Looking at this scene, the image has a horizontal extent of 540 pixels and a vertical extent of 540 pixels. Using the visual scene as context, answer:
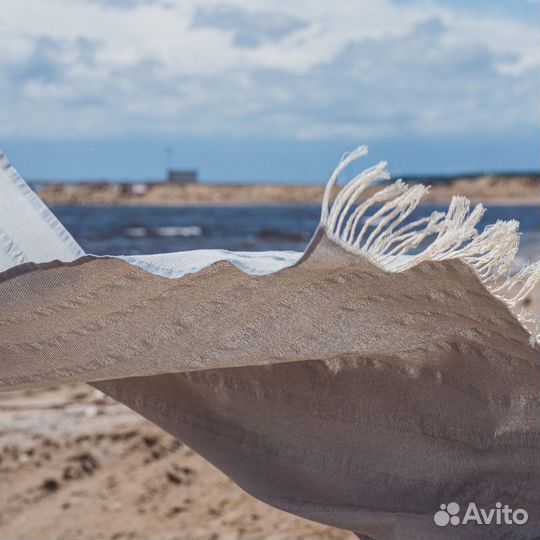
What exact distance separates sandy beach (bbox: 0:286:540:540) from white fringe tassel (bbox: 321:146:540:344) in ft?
3.31

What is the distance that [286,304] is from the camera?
1.61 m

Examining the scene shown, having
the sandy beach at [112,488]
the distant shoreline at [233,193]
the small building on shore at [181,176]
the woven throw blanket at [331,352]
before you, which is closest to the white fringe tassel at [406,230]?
the woven throw blanket at [331,352]

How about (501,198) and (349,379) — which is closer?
(349,379)

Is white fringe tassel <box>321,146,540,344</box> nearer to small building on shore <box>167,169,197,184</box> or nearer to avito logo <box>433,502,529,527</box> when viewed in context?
avito logo <box>433,502,529,527</box>

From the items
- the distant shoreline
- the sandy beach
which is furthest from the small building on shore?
the sandy beach

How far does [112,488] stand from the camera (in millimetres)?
3666

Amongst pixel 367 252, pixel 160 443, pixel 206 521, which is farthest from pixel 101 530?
pixel 367 252

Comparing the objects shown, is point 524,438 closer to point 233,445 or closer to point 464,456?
point 464,456

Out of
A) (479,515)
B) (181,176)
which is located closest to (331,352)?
Answer: (479,515)

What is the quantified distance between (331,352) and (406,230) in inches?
10.7

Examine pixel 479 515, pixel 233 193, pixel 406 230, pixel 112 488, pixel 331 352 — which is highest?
pixel 233 193

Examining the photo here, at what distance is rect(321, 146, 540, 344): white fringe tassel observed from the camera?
4.92ft

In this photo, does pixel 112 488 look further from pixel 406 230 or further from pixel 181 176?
pixel 181 176

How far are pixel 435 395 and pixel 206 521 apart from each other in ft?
5.33
